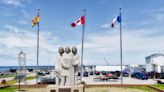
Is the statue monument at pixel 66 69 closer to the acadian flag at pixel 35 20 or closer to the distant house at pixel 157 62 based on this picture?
the acadian flag at pixel 35 20

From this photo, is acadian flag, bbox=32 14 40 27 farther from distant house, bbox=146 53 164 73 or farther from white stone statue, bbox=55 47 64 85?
distant house, bbox=146 53 164 73

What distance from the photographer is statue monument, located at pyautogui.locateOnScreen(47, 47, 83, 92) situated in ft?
79.7

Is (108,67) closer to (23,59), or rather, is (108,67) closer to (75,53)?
(23,59)

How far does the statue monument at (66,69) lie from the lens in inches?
957

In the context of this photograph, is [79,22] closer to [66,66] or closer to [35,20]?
[35,20]

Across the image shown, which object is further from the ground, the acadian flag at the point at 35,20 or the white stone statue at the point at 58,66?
the acadian flag at the point at 35,20

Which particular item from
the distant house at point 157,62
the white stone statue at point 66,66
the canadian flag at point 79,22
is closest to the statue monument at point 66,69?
the white stone statue at point 66,66

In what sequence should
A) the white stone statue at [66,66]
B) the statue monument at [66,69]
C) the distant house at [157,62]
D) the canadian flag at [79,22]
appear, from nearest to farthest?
the statue monument at [66,69]
the white stone statue at [66,66]
the canadian flag at [79,22]
the distant house at [157,62]

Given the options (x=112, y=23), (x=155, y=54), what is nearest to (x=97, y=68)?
(x=155, y=54)

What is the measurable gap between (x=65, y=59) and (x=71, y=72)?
3.57 feet

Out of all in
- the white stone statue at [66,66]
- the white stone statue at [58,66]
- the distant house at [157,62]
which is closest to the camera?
the white stone statue at [66,66]

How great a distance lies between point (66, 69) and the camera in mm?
24750

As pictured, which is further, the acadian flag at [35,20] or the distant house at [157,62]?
the distant house at [157,62]

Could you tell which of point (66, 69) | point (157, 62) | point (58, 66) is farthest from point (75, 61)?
point (157, 62)
